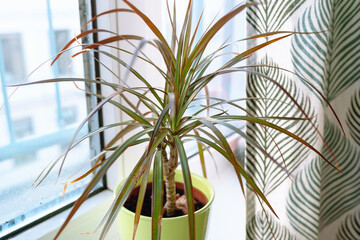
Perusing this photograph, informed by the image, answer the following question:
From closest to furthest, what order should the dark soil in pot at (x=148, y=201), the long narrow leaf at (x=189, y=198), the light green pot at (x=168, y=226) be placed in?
the long narrow leaf at (x=189, y=198) < the light green pot at (x=168, y=226) < the dark soil in pot at (x=148, y=201)

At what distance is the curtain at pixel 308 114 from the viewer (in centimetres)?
89

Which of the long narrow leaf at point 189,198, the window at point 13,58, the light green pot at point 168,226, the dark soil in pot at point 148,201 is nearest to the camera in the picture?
the long narrow leaf at point 189,198

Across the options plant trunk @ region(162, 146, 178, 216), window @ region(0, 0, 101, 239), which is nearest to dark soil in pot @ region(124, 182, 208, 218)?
plant trunk @ region(162, 146, 178, 216)

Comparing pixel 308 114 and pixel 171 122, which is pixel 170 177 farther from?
pixel 308 114

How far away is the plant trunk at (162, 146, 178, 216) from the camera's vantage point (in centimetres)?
79

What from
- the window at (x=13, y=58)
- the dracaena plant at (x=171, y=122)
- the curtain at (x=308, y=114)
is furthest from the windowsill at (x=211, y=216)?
the window at (x=13, y=58)

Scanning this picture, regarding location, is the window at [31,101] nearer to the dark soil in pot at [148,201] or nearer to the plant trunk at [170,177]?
the dark soil in pot at [148,201]

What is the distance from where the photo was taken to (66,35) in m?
1.01

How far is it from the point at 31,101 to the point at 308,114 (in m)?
0.86

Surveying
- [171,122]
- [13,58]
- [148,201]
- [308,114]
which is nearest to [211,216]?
[148,201]

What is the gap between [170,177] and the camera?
0.81 metres

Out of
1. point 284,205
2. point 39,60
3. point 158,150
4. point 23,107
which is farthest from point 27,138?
point 284,205

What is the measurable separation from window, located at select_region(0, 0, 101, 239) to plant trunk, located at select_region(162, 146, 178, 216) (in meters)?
0.29

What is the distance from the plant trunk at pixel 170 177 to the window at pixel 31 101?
0.29 meters
